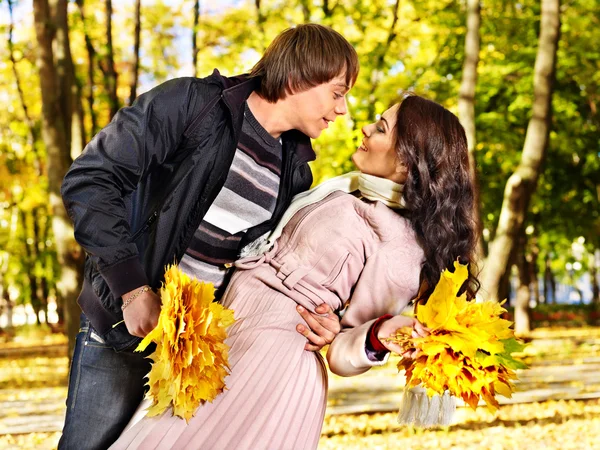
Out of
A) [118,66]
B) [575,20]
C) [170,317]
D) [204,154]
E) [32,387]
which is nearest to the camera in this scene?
[170,317]

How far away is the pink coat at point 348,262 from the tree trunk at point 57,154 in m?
7.05

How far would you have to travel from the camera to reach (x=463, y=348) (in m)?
2.69

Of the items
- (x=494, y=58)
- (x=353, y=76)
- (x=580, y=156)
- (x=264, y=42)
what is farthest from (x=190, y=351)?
(x=580, y=156)

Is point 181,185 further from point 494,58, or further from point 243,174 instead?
point 494,58

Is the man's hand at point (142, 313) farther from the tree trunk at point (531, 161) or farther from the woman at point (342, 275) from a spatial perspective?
the tree trunk at point (531, 161)

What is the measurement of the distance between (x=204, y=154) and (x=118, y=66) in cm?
2023

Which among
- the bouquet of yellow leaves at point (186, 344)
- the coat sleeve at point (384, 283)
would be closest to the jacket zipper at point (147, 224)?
the bouquet of yellow leaves at point (186, 344)

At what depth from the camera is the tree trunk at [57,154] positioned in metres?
9.83

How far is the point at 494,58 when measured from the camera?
55.3 feet

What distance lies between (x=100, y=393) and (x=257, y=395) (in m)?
0.65

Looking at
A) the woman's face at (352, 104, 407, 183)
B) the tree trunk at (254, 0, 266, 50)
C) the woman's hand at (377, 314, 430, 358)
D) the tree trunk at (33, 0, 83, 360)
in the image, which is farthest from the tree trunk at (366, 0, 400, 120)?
the woman's hand at (377, 314, 430, 358)

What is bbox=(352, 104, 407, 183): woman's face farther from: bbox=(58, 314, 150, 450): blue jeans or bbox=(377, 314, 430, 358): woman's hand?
bbox=(58, 314, 150, 450): blue jeans

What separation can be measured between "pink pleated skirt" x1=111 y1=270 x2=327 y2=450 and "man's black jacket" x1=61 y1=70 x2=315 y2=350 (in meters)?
0.34

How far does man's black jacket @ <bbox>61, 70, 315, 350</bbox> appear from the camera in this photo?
273cm
